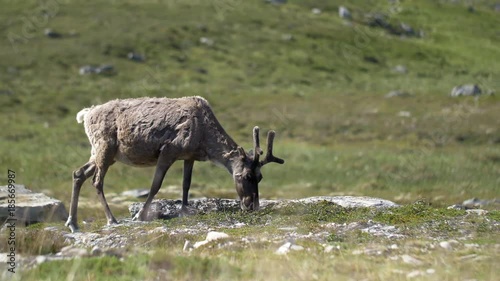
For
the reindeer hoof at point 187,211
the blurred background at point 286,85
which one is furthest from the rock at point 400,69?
the reindeer hoof at point 187,211

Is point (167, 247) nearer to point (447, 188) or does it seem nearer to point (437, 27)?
point (447, 188)

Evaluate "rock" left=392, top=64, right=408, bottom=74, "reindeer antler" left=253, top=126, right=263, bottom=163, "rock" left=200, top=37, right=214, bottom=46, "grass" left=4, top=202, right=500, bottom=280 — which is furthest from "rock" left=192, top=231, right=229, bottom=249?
"rock" left=392, top=64, right=408, bottom=74

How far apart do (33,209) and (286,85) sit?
67.6m

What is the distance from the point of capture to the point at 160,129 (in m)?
19.7

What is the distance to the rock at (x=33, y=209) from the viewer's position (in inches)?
826

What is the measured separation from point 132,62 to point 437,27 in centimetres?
7205

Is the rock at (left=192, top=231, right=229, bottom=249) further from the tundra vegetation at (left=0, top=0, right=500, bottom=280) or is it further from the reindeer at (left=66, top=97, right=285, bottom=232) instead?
A: the reindeer at (left=66, top=97, right=285, bottom=232)

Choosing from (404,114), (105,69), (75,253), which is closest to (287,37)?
(105,69)

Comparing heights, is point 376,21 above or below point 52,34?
below

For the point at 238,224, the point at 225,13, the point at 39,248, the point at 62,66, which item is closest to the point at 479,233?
the point at 238,224

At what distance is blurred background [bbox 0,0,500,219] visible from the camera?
132 ft

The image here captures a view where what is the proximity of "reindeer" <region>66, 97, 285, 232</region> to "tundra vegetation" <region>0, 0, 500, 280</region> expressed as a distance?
114 centimetres

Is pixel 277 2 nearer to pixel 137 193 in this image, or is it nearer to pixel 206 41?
pixel 206 41

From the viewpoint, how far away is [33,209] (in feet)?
70.2
